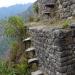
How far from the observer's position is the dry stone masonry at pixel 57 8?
848 cm

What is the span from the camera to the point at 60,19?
886 centimetres

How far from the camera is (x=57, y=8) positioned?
9391 millimetres

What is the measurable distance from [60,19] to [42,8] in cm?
167

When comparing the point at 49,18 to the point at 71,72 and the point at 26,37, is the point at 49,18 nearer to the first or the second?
the point at 26,37

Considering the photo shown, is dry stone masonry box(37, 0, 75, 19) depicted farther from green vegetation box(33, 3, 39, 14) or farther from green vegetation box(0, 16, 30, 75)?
green vegetation box(0, 16, 30, 75)

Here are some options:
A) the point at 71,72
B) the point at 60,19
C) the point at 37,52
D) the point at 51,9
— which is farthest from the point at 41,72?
the point at 51,9

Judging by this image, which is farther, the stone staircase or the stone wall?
the stone staircase

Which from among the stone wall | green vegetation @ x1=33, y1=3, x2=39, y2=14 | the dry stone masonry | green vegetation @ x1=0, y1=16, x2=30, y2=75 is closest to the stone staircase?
green vegetation @ x1=0, y1=16, x2=30, y2=75

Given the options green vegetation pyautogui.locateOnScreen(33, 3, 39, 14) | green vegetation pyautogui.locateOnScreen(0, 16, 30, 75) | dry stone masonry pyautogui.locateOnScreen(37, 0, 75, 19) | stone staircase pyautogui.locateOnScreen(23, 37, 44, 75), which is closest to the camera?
stone staircase pyautogui.locateOnScreen(23, 37, 44, 75)

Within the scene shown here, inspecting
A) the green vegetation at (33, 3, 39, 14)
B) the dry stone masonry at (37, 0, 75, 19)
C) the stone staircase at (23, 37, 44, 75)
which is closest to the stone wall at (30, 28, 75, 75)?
the stone staircase at (23, 37, 44, 75)

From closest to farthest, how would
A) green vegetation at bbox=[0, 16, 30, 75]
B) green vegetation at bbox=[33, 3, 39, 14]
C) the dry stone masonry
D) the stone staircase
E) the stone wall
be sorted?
the stone wall → the stone staircase → the dry stone masonry → green vegetation at bbox=[0, 16, 30, 75] → green vegetation at bbox=[33, 3, 39, 14]

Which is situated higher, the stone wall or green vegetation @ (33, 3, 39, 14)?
green vegetation @ (33, 3, 39, 14)

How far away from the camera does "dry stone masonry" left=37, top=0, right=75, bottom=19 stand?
848 centimetres

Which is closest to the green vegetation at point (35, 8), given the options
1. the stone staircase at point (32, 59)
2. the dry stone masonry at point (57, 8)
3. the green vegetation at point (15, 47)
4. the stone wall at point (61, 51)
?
the dry stone masonry at point (57, 8)
